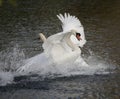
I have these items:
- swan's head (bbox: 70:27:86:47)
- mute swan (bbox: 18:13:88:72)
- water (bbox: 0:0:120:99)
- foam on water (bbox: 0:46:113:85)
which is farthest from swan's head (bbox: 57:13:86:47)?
water (bbox: 0:0:120:99)

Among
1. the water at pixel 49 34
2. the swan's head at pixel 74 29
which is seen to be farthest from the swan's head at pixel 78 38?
the water at pixel 49 34

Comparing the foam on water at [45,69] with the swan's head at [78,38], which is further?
the swan's head at [78,38]

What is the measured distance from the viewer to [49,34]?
688 inches

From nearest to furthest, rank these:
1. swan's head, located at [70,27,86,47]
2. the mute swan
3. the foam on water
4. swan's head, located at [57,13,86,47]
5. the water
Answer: the water < the mute swan < the foam on water < swan's head, located at [70,27,86,47] < swan's head, located at [57,13,86,47]

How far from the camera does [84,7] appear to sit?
70.3 ft

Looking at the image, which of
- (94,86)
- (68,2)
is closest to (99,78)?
(94,86)

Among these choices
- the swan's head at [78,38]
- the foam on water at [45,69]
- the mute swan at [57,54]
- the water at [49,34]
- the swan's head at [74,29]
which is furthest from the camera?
the swan's head at [74,29]

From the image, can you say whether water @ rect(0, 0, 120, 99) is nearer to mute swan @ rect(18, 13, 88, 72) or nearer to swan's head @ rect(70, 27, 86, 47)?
mute swan @ rect(18, 13, 88, 72)

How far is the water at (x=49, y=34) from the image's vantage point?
1212 centimetres

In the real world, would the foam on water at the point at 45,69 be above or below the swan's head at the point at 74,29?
below

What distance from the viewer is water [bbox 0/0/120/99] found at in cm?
1212

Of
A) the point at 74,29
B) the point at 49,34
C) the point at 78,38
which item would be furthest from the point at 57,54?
the point at 49,34

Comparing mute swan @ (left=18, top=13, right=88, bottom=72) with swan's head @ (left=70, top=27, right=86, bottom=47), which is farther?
swan's head @ (left=70, top=27, right=86, bottom=47)

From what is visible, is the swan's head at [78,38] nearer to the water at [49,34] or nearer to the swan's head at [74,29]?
the swan's head at [74,29]
